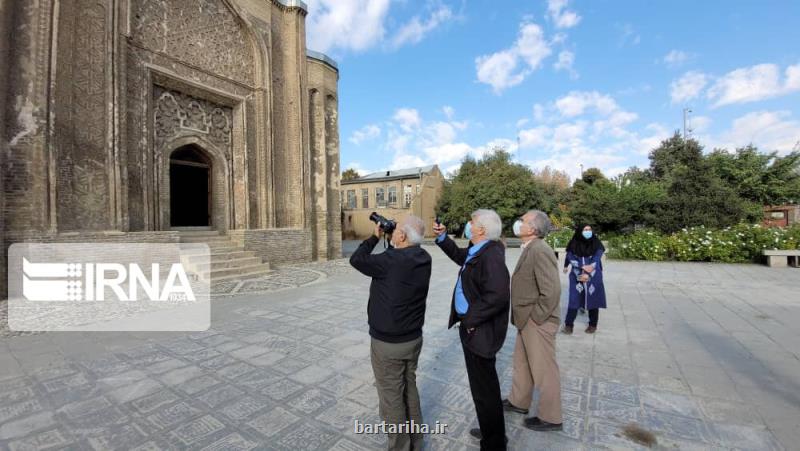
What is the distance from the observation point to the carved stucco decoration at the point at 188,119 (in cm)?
1109

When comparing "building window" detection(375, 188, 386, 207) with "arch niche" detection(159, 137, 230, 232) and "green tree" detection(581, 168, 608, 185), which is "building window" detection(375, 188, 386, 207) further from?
"arch niche" detection(159, 137, 230, 232)

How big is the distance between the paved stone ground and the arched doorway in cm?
858

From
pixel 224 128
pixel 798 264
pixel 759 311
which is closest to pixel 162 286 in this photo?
pixel 224 128

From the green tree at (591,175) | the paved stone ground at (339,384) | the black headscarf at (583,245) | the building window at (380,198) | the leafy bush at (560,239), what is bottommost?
the paved stone ground at (339,384)

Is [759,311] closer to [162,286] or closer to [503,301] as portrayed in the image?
[503,301]

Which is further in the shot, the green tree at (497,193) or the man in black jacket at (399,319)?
the green tree at (497,193)

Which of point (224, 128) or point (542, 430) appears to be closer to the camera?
point (542, 430)

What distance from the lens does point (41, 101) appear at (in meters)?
7.80

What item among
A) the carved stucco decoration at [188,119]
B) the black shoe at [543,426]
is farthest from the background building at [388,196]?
the black shoe at [543,426]

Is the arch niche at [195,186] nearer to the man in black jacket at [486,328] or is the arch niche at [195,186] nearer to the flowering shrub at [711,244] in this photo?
the man in black jacket at [486,328]

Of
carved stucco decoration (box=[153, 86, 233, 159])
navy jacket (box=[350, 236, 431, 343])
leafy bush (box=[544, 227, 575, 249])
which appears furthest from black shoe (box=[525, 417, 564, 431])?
leafy bush (box=[544, 227, 575, 249])

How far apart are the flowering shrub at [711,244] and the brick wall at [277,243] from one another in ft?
39.7

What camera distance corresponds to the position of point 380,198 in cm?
3972

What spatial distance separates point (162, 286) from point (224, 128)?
6.55m
